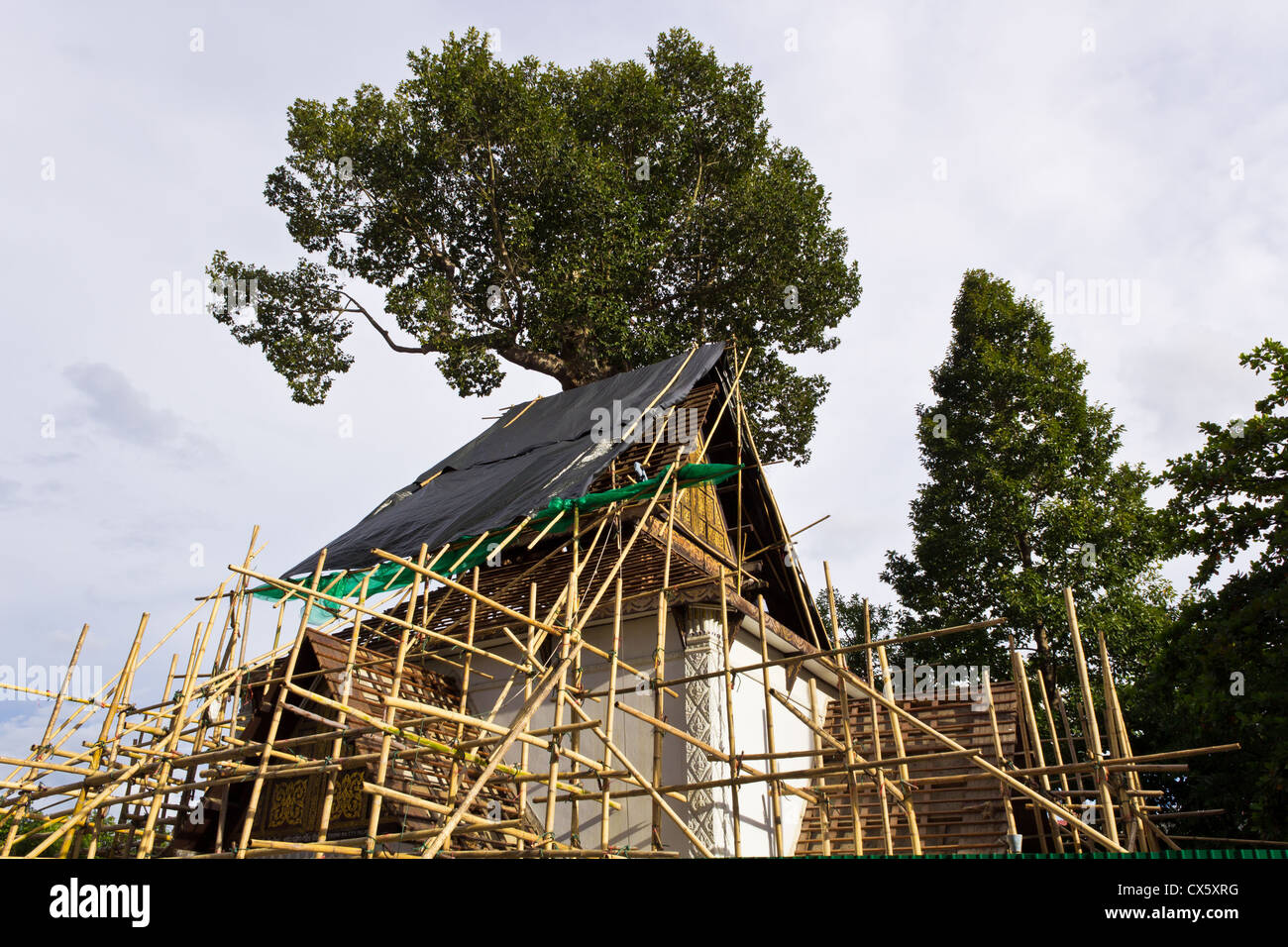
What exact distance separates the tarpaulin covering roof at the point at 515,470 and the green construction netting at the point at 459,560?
6.3 inches

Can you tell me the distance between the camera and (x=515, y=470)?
37.1 ft

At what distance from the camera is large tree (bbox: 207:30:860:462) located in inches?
648

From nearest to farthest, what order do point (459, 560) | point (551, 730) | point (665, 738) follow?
point (551, 730) < point (459, 560) < point (665, 738)

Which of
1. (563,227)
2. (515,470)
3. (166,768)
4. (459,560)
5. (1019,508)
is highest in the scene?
(563,227)

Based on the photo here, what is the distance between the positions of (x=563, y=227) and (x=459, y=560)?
945cm

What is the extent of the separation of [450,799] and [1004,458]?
15.7 m

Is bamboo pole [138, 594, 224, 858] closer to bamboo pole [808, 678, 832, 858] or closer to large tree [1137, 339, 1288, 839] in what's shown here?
bamboo pole [808, 678, 832, 858]

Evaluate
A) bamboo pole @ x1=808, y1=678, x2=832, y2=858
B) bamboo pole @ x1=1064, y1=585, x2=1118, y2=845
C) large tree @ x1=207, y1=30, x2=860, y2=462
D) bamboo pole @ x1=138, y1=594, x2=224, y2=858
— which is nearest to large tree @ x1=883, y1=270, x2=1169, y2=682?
large tree @ x1=207, y1=30, x2=860, y2=462

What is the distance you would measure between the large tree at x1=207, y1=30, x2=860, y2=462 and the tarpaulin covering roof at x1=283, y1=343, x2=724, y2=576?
3178mm

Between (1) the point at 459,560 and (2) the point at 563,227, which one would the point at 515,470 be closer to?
(1) the point at 459,560

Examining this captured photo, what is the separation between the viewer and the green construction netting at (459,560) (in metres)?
9.27

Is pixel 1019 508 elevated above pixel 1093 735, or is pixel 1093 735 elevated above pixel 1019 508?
pixel 1019 508

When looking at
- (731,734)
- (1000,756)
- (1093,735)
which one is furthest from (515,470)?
(1093,735)
